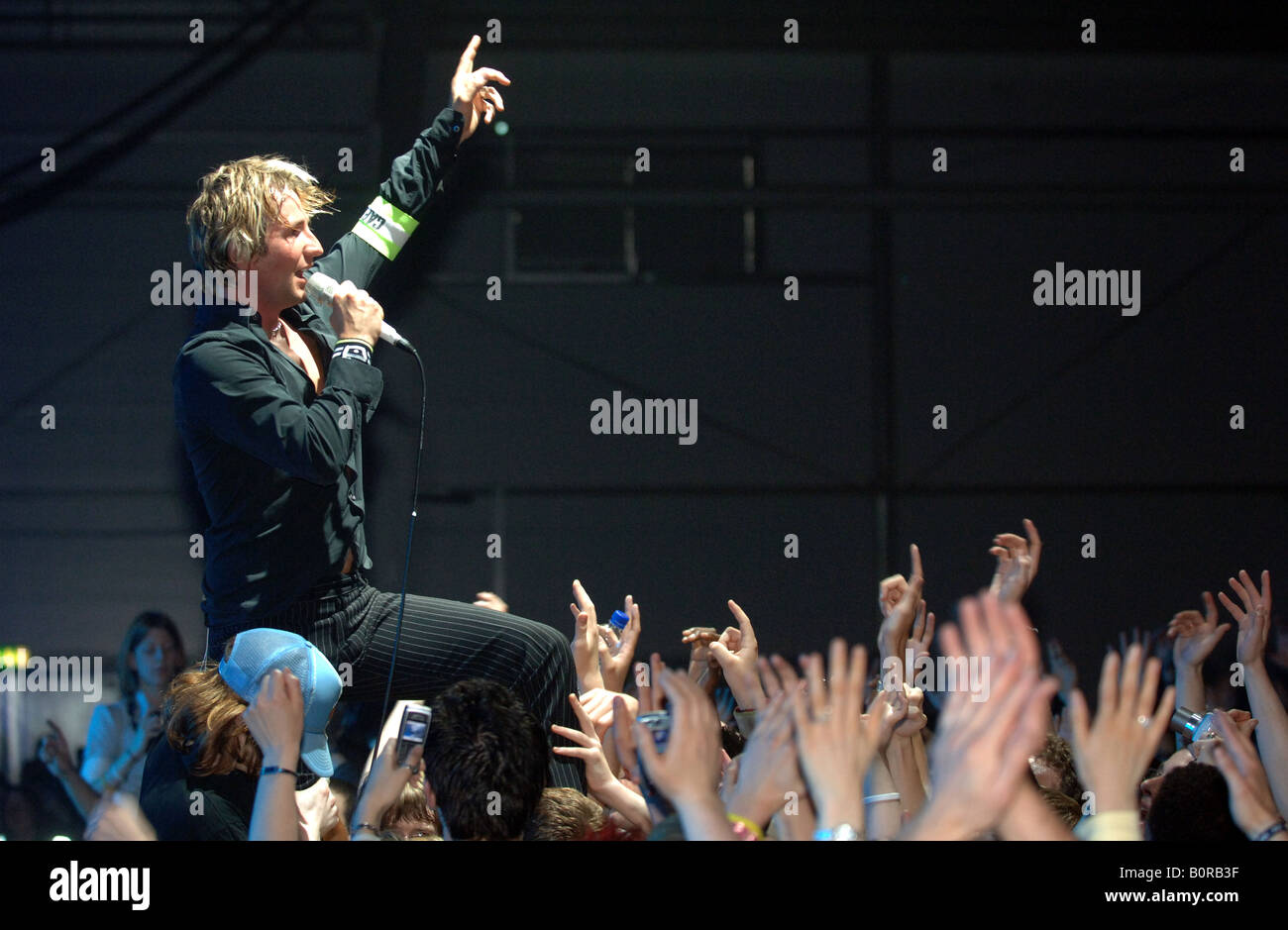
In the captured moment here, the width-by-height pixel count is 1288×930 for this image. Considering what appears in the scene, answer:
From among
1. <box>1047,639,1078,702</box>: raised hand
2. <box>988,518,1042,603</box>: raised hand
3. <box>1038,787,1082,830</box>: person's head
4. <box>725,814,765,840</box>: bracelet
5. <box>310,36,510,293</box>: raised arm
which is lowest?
<box>1038,787,1082,830</box>: person's head

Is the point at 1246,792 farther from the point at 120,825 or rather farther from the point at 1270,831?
the point at 120,825

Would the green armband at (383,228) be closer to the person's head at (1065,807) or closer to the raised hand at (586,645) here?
the raised hand at (586,645)

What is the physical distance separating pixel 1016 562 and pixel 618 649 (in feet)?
3.14

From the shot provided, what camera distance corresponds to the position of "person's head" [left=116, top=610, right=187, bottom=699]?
2.96 metres

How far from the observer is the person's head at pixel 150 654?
296 centimetres

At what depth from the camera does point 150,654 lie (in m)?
2.99

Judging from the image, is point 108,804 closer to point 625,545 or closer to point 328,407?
point 328,407

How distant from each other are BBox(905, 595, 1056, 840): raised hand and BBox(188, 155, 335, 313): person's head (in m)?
1.65

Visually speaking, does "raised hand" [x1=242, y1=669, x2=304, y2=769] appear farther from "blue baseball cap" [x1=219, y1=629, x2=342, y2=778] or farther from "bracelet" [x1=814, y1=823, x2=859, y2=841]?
"bracelet" [x1=814, y1=823, x2=859, y2=841]

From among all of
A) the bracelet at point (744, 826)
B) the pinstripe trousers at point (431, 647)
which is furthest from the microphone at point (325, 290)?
the bracelet at point (744, 826)

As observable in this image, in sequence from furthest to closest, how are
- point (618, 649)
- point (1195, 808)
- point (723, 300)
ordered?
1. point (723, 300)
2. point (618, 649)
3. point (1195, 808)

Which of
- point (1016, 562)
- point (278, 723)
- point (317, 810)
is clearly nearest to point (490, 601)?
point (317, 810)

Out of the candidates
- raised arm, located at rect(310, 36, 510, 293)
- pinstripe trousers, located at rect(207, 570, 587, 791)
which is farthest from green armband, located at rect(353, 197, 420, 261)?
pinstripe trousers, located at rect(207, 570, 587, 791)

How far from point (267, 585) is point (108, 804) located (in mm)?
578
